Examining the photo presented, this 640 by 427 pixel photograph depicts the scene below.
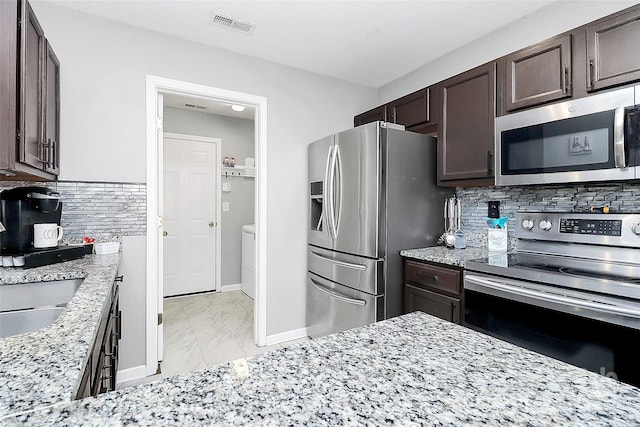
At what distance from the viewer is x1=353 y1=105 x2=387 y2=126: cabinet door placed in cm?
292

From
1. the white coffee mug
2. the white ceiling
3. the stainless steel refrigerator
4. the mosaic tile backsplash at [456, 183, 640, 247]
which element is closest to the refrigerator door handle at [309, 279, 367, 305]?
the stainless steel refrigerator

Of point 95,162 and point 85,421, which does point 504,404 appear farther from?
point 95,162

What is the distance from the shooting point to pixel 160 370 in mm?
2352

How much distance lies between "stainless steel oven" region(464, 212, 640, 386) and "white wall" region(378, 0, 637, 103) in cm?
120

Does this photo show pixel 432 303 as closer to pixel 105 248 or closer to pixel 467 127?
pixel 467 127

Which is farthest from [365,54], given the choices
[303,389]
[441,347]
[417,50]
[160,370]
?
[160,370]

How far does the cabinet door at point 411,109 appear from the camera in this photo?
249cm

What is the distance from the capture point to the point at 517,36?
223 cm

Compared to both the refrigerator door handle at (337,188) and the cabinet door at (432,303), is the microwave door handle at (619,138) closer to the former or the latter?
the cabinet door at (432,303)

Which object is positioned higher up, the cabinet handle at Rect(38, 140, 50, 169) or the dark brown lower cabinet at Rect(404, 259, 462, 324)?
the cabinet handle at Rect(38, 140, 50, 169)

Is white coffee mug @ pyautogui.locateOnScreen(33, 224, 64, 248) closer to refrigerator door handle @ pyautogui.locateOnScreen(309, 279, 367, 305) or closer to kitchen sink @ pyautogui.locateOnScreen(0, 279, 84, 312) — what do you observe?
kitchen sink @ pyautogui.locateOnScreen(0, 279, 84, 312)

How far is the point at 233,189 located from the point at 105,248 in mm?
2776

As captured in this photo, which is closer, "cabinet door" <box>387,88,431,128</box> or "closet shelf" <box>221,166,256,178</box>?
"cabinet door" <box>387,88,431,128</box>

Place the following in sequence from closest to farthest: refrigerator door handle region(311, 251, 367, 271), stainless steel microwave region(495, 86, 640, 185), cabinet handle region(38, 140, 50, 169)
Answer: stainless steel microwave region(495, 86, 640, 185) → cabinet handle region(38, 140, 50, 169) → refrigerator door handle region(311, 251, 367, 271)
